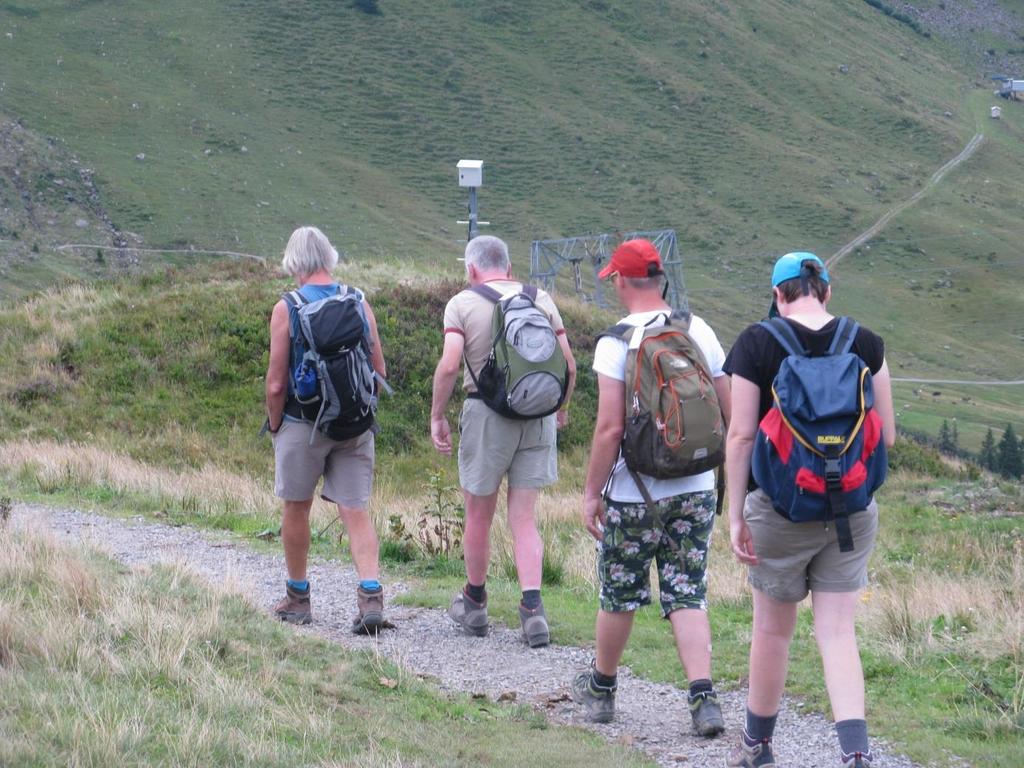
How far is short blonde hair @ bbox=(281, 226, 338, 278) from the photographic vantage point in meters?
6.05

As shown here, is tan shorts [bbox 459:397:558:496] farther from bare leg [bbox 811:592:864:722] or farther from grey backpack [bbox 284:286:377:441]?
bare leg [bbox 811:592:864:722]

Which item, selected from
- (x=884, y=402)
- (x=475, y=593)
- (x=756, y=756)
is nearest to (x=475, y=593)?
(x=475, y=593)

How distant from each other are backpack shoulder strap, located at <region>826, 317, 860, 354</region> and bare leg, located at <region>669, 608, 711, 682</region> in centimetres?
136

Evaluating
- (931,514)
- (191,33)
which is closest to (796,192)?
(191,33)

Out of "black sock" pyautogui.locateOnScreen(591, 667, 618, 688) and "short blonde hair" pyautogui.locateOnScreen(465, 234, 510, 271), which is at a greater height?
"short blonde hair" pyautogui.locateOnScreen(465, 234, 510, 271)

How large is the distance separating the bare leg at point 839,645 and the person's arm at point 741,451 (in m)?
0.28

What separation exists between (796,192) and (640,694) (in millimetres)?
75790

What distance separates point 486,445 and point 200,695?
221 centimetres

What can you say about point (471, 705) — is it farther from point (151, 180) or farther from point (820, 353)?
point (151, 180)

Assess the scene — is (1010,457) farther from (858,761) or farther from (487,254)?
(858,761)

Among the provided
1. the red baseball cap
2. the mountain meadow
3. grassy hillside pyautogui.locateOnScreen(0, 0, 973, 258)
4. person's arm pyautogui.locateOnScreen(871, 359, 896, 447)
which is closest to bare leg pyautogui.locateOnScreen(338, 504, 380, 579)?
the mountain meadow

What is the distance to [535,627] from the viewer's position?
6.17m

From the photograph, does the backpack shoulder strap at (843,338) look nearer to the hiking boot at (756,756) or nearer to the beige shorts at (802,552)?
the beige shorts at (802,552)

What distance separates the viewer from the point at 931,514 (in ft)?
52.9
